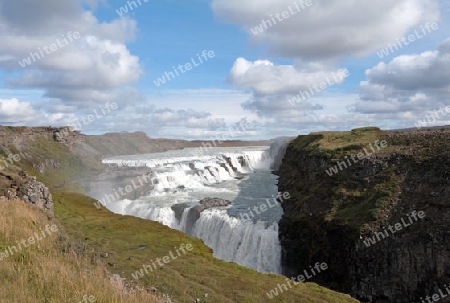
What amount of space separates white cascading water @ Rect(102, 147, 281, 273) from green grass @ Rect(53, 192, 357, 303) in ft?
25.0

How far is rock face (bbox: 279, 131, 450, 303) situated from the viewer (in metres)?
27.9

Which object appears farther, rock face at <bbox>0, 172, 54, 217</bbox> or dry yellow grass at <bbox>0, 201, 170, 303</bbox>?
rock face at <bbox>0, 172, 54, 217</bbox>

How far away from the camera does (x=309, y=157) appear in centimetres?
5362

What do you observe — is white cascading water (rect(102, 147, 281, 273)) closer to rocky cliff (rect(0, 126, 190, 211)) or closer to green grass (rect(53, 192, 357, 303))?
rocky cliff (rect(0, 126, 190, 211))

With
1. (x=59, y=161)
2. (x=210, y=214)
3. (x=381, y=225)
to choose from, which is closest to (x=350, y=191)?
(x=381, y=225)

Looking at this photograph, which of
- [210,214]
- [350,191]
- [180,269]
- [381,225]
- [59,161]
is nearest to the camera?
[180,269]

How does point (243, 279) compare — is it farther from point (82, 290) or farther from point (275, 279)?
point (82, 290)

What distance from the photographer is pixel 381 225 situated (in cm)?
3081

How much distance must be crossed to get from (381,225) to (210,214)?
935 inches

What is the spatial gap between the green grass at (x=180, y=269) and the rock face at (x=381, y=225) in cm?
977

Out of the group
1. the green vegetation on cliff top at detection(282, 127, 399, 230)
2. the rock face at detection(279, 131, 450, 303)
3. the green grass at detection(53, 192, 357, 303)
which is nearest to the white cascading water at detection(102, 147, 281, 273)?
the rock face at detection(279, 131, 450, 303)

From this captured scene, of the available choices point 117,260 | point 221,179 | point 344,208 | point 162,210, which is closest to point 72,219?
point 162,210

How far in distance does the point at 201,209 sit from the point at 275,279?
27501 mm

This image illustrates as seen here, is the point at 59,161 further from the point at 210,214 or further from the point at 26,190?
the point at 26,190
